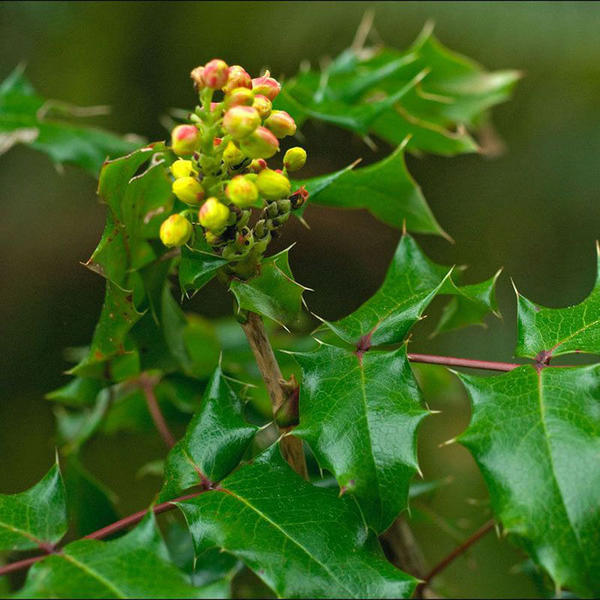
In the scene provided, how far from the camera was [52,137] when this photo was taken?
3.84 ft

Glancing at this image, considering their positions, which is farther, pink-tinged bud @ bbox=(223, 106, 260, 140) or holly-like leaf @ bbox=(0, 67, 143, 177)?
holly-like leaf @ bbox=(0, 67, 143, 177)

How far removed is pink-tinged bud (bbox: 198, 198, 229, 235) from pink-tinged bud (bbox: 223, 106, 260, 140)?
0.06m

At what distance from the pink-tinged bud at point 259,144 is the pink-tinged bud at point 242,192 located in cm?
2

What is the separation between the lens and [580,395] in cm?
65

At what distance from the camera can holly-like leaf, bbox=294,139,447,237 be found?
0.94 m

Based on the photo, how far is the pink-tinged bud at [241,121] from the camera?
2.03 ft

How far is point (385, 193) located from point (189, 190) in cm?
38

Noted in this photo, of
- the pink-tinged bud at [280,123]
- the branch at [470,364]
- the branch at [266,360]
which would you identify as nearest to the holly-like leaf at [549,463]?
the branch at [470,364]

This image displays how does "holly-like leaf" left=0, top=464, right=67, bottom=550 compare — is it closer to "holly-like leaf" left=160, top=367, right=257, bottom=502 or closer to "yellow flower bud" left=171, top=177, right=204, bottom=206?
"holly-like leaf" left=160, top=367, right=257, bottom=502

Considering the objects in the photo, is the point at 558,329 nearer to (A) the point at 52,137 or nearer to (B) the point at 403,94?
(B) the point at 403,94

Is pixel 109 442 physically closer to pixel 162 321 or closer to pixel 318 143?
pixel 318 143

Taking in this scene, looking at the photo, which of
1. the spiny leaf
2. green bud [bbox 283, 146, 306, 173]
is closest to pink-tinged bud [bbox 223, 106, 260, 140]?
green bud [bbox 283, 146, 306, 173]

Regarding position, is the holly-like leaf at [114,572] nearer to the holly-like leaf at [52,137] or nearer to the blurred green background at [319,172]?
the holly-like leaf at [52,137]

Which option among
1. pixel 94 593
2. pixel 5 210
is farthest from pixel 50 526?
pixel 5 210
